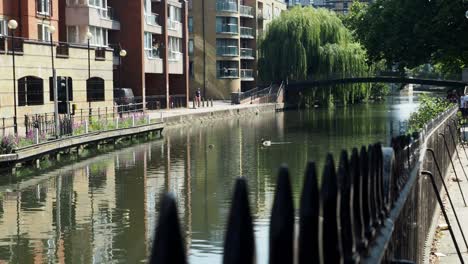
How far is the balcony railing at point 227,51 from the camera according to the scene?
7944 cm

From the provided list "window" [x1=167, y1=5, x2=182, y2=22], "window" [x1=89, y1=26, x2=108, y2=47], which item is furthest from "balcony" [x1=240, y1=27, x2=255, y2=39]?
"window" [x1=89, y1=26, x2=108, y2=47]

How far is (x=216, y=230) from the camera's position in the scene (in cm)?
1547

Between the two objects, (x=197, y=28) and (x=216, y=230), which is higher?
(x=197, y=28)

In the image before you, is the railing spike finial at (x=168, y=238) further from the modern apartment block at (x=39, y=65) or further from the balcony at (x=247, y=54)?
the balcony at (x=247, y=54)

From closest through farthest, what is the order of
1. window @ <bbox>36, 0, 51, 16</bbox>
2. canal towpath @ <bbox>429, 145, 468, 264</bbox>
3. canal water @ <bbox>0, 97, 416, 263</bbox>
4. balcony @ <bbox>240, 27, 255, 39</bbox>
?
canal towpath @ <bbox>429, 145, 468, 264</bbox> → canal water @ <bbox>0, 97, 416, 263</bbox> → window @ <bbox>36, 0, 51, 16</bbox> → balcony @ <bbox>240, 27, 255, 39</bbox>

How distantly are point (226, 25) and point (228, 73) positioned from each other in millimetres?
5157

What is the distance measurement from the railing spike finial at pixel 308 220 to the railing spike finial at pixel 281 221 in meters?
0.28

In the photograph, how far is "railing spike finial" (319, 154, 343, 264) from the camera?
266 centimetres

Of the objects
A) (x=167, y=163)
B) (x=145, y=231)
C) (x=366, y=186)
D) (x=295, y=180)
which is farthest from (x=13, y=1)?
(x=366, y=186)

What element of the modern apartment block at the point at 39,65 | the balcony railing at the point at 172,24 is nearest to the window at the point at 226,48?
the balcony railing at the point at 172,24

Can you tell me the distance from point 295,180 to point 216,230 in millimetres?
7864

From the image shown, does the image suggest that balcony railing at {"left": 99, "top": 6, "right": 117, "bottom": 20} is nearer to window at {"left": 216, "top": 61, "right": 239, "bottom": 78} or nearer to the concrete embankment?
the concrete embankment

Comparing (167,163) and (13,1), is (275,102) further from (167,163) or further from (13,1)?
(167,163)

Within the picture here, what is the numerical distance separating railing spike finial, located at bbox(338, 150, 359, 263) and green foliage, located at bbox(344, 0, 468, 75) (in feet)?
124
